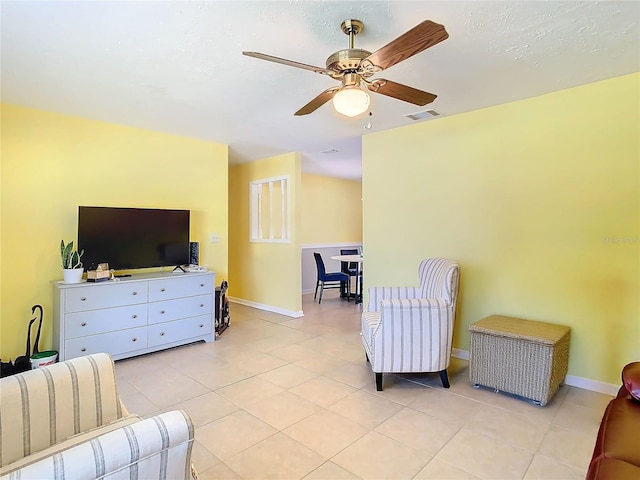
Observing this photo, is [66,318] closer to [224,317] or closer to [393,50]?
[224,317]

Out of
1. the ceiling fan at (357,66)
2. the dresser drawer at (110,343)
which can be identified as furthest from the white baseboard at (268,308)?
the ceiling fan at (357,66)

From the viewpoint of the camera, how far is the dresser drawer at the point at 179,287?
3.73 m

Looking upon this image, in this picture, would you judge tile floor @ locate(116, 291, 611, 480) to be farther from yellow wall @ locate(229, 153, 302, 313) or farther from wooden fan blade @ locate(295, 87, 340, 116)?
wooden fan blade @ locate(295, 87, 340, 116)

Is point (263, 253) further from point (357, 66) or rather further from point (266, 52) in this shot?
point (357, 66)

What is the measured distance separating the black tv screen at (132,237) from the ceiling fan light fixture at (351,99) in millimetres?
2754

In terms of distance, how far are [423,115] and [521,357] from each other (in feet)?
7.83

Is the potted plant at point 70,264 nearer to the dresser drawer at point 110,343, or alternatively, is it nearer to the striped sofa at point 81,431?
the dresser drawer at point 110,343

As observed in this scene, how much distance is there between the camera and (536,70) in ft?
8.50

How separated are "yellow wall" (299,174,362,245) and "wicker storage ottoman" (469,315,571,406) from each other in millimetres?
4866

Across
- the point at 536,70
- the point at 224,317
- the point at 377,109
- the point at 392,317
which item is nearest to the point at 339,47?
the point at 377,109

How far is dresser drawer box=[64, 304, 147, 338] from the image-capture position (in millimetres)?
3227

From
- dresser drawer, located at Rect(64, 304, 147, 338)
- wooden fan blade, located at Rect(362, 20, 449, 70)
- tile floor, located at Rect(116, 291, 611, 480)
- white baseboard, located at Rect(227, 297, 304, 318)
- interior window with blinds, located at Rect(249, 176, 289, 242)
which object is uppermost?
wooden fan blade, located at Rect(362, 20, 449, 70)

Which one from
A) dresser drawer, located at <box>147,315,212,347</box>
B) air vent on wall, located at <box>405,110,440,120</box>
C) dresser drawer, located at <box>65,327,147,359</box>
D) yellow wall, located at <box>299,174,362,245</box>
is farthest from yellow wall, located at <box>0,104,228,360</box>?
yellow wall, located at <box>299,174,362,245</box>

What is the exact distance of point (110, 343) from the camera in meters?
3.43
